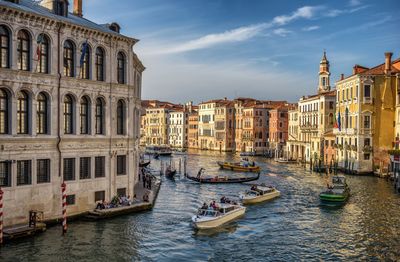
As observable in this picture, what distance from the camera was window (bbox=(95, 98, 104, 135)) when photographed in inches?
906

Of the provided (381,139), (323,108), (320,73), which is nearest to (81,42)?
(381,139)

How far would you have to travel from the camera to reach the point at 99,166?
23016 millimetres

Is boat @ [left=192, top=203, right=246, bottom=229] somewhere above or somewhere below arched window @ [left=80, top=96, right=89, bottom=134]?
below

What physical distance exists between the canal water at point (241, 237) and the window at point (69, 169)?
1972 mm

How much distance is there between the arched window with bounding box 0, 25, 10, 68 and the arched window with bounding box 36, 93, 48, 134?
77.2 inches

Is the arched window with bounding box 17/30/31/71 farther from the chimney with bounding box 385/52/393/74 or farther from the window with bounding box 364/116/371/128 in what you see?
the chimney with bounding box 385/52/393/74

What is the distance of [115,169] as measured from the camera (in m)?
23.8

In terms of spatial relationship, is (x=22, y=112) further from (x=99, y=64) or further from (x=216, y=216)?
(x=216, y=216)

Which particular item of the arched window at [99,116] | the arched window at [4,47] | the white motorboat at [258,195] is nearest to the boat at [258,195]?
the white motorboat at [258,195]

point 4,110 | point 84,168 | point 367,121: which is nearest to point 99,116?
point 84,168

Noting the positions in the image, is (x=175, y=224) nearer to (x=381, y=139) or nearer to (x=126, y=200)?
(x=126, y=200)

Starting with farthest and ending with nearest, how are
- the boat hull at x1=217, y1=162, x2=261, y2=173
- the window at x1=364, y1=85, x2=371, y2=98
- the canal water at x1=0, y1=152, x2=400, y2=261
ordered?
1. the boat hull at x1=217, y1=162, x2=261, y2=173
2. the window at x1=364, y1=85, x2=371, y2=98
3. the canal water at x1=0, y1=152, x2=400, y2=261

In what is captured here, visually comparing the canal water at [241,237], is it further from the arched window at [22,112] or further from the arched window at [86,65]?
the arched window at [86,65]

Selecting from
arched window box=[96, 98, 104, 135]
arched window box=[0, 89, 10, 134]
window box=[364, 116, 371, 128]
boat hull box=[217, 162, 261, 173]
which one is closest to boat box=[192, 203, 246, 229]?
arched window box=[96, 98, 104, 135]
